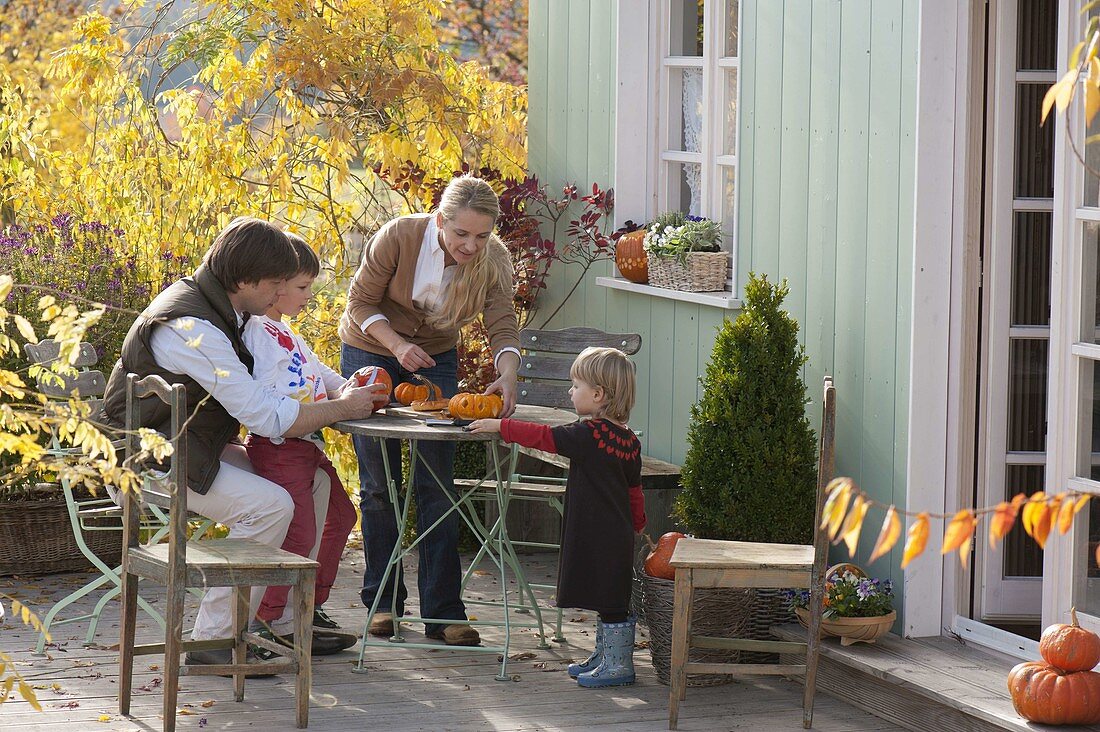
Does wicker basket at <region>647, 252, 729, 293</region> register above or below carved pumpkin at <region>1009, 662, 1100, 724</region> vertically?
above

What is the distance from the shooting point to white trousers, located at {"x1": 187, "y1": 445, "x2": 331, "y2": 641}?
4.34 m

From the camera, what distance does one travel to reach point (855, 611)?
14.8ft

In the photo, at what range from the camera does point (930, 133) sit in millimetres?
4508

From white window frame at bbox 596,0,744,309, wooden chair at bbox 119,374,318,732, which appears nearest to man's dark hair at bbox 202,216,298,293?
wooden chair at bbox 119,374,318,732

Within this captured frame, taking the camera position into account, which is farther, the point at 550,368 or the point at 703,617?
the point at 550,368

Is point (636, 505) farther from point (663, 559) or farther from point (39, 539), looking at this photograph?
point (39, 539)

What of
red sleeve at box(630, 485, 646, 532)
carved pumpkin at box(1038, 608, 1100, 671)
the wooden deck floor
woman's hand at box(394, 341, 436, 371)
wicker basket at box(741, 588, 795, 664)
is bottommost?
the wooden deck floor

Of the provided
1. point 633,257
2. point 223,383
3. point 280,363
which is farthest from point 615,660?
point 633,257

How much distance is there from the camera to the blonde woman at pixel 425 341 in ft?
16.4

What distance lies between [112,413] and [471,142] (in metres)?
3.33

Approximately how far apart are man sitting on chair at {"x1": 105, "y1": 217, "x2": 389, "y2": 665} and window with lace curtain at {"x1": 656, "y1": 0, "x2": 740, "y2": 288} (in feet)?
6.73

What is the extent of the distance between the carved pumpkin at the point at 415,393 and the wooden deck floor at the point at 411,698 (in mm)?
897

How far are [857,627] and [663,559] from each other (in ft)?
2.19

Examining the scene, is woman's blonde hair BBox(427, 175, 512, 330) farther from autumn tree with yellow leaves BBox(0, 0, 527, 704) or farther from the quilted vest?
autumn tree with yellow leaves BBox(0, 0, 527, 704)
